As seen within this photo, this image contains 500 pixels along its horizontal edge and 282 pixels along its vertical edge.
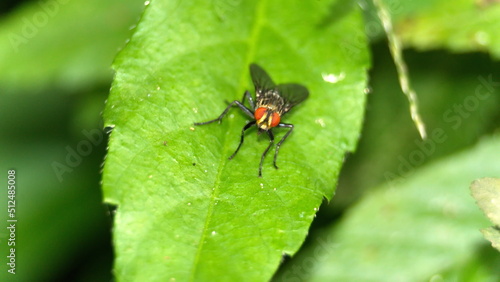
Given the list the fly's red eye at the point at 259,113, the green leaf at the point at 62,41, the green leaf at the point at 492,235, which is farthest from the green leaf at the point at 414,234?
the green leaf at the point at 62,41

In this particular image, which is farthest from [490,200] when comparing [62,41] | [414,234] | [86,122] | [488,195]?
[62,41]

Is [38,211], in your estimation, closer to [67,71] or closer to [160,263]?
[67,71]

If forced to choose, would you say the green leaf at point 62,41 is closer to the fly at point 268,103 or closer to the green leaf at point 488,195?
the fly at point 268,103

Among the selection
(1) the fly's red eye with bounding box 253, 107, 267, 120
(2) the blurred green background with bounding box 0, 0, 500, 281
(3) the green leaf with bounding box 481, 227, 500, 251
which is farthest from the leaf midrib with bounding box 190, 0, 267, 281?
(3) the green leaf with bounding box 481, 227, 500, 251

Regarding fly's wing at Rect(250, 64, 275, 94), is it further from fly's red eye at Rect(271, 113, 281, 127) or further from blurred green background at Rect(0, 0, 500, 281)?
blurred green background at Rect(0, 0, 500, 281)

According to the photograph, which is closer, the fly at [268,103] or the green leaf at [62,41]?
the fly at [268,103]

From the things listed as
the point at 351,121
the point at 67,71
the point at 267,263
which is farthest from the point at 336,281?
the point at 67,71
